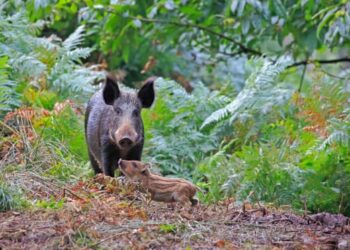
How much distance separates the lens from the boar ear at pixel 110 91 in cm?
854

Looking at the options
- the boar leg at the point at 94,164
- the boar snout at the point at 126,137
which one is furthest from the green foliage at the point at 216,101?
the boar snout at the point at 126,137

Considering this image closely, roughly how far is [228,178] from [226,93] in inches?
139

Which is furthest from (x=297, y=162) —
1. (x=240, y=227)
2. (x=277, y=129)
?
(x=240, y=227)

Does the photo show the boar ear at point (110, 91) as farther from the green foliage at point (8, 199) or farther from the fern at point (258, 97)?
the fern at point (258, 97)

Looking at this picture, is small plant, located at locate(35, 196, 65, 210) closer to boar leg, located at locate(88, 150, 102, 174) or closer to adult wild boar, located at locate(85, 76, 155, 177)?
adult wild boar, located at locate(85, 76, 155, 177)

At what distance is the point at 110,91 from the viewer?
865 centimetres

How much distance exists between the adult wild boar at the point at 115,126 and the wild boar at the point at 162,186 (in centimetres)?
59

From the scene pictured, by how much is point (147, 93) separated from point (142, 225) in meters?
2.47

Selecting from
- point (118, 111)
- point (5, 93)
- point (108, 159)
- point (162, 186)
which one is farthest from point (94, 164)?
point (162, 186)

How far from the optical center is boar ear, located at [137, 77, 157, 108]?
8750 millimetres

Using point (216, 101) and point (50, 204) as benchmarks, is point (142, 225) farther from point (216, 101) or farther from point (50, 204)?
point (216, 101)

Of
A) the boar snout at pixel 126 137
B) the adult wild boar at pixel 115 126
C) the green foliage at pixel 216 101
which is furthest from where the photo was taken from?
the green foliage at pixel 216 101

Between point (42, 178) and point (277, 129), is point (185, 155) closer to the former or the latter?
point (277, 129)

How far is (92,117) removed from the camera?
9070 millimetres
